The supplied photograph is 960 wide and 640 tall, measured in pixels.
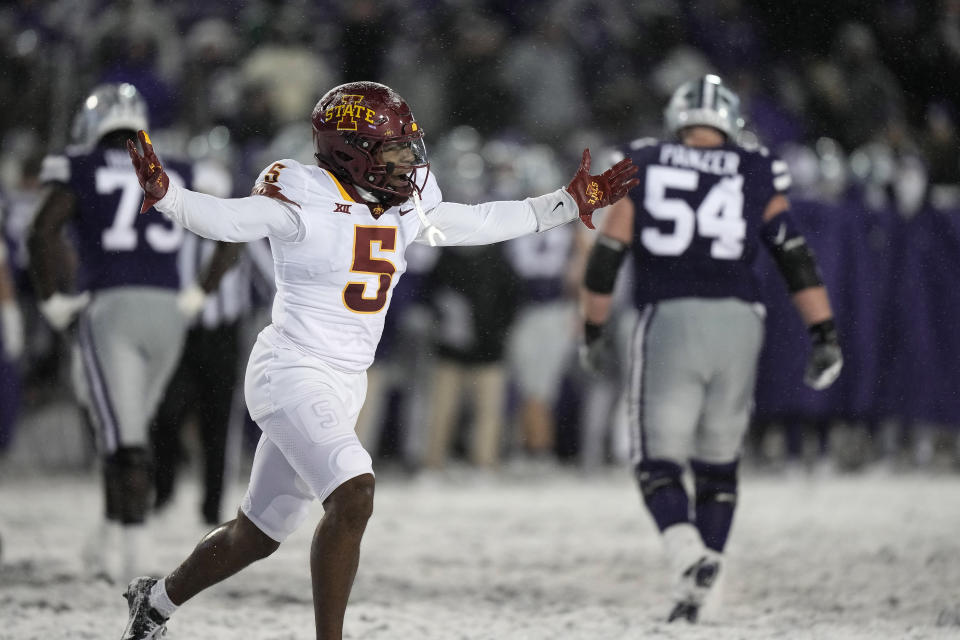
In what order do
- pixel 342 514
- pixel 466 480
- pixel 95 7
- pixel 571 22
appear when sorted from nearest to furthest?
pixel 342 514 < pixel 466 480 < pixel 95 7 < pixel 571 22

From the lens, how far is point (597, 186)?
4.27 meters

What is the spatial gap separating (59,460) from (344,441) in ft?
21.1

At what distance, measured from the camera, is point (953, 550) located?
21.4 ft

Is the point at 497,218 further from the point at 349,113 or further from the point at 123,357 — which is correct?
the point at 123,357

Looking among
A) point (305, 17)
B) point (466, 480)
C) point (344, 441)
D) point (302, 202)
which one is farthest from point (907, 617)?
point (305, 17)

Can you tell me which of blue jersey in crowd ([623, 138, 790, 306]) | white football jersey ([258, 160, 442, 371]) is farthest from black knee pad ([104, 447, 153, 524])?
blue jersey in crowd ([623, 138, 790, 306])

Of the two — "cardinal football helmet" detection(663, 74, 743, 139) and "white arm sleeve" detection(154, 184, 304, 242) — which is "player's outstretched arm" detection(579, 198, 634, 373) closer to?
"cardinal football helmet" detection(663, 74, 743, 139)

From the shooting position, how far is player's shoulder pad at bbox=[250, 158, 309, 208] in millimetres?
3875

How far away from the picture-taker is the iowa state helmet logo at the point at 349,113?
398cm

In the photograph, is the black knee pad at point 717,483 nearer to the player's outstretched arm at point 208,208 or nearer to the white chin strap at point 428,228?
the white chin strap at point 428,228

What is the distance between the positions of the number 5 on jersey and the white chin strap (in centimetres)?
10

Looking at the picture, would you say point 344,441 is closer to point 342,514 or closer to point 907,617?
point 342,514

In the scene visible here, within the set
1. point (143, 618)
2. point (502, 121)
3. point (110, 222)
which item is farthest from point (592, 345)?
point (502, 121)

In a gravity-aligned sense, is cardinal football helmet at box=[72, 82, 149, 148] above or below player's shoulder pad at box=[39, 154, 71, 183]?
above
